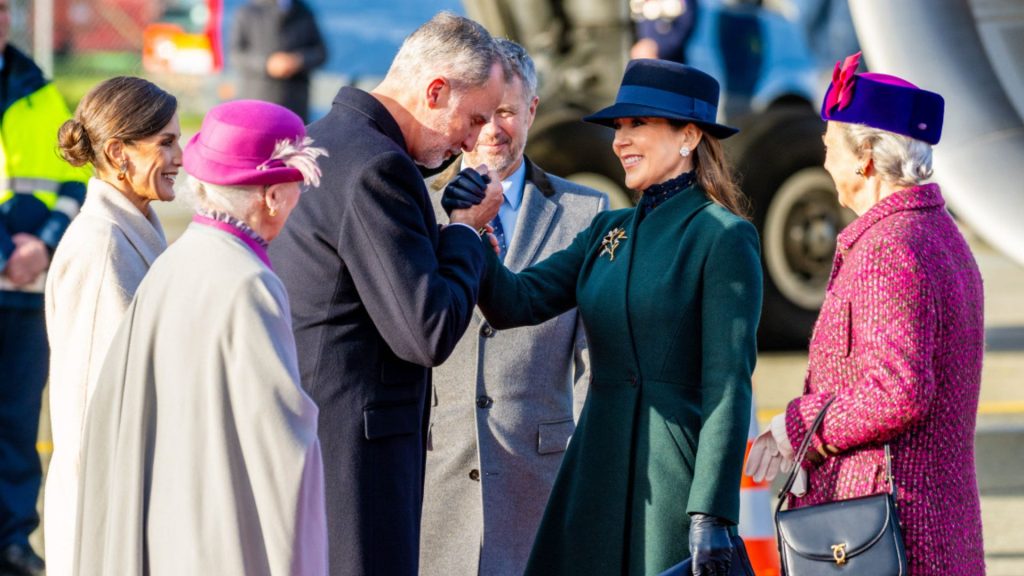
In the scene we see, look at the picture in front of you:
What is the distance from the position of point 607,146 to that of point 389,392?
5.40m

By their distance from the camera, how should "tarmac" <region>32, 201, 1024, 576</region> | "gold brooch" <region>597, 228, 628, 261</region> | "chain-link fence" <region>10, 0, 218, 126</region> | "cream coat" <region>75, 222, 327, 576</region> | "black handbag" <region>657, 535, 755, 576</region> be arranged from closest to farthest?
"cream coat" <region>75, 222, 327, 576</region> → "black handbag" <region>657, 535, 755, 576</region> → "gold brooch" <region>597, 228, 628, 261</region> → "tarmac" <region>32, 201, 1024, 576</region> → "chain-link fence" <region>10, 0, 218, 126</region>

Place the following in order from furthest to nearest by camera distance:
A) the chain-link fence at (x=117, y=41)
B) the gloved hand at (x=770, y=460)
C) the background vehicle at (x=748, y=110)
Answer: the chain-link fence at (x=117, y=41) < the background vehicle at (x=748, y=110) < the gloved hand at (x=770, y=460)

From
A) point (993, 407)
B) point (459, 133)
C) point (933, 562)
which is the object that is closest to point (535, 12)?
point (993, 407)

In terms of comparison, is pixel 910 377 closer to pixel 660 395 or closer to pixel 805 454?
pixel 805 454

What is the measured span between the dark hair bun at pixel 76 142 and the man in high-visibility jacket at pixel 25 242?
1.60 m

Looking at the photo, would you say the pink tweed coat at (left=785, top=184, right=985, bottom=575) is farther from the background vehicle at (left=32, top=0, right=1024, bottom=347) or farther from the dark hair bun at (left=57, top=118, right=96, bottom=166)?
the background vehicle at (left=32, top=0, right=1024, bottom=347)

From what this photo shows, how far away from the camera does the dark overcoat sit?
9.19 ft

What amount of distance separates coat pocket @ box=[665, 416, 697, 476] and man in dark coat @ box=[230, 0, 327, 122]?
567cm

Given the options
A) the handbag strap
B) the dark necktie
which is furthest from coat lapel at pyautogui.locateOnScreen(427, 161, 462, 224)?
the handbag strap

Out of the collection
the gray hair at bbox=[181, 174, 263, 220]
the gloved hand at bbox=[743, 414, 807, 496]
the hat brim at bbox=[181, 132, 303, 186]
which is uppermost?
the hat brim at bbox=[181, 132, 303, 186]

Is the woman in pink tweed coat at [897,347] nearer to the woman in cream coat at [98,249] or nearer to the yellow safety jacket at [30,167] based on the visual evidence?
the woman in cream coat at [98,249]

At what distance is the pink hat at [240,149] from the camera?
2.59 meters

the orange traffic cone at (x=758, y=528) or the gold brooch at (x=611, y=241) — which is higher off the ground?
the gold brooch at (x=611, y=241)

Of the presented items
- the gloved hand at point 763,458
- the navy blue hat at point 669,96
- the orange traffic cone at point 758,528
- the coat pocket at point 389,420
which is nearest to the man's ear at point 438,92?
the navy blue hat at point 669,96
